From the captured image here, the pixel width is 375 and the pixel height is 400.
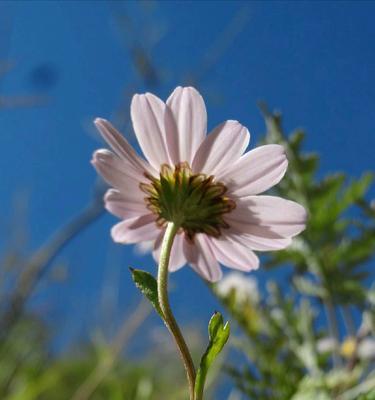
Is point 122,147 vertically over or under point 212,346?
over

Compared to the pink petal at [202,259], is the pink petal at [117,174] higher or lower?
higher

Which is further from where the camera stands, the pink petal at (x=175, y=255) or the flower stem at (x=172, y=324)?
the pink petal at (x=175, y=255)

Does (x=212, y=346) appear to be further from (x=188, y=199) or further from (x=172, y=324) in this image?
(x=188, y=199)

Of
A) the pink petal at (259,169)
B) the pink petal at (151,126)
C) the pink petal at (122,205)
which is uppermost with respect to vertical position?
the pink petal at (151,126)

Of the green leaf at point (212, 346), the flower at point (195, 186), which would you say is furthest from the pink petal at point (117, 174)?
the green leaf at point (212, 346)

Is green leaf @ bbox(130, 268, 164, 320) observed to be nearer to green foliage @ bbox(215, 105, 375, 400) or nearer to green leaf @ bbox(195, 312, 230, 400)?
green leaf @ bbox(195, 312, 230, 400)

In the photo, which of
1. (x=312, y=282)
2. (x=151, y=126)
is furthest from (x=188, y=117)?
(x=312, y=282)

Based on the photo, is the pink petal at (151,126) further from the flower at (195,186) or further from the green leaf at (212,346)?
the green leaf at (212,346)

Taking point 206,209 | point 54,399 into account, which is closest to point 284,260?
point 206,209
